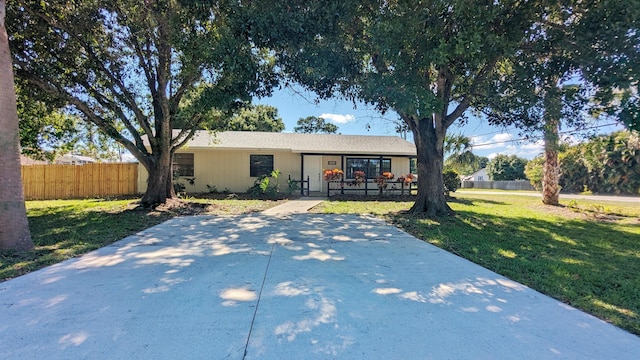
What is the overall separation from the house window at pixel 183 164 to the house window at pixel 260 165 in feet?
10.1

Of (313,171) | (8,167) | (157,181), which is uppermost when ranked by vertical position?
(313,171)

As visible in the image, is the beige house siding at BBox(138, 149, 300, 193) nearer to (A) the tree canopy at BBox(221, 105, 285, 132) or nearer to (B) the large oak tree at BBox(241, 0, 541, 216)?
(B) the large oak tree at BBox(241, 0, 541, 216)

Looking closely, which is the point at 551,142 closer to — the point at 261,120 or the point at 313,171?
the point at 313,171

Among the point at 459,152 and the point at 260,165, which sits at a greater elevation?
the point at 459,152

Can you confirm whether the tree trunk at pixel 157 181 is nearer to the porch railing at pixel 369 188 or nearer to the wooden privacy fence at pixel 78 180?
the wooden privacy fence at pixel 78 180

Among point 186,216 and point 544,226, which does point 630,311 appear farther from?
point 186,216

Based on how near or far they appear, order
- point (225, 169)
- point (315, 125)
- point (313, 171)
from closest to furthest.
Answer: point (225, 169), point (313, 171), point (315, 125)

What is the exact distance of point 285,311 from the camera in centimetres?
332

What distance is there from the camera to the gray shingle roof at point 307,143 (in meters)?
16.5

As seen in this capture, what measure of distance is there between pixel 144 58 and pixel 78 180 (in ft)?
31.4

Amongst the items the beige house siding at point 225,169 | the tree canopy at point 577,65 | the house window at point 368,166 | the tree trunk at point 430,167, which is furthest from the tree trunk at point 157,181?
the tree canopy at point 577,65

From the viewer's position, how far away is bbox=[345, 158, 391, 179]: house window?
17.9m

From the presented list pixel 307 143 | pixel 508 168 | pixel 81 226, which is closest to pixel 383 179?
pixel 307 143

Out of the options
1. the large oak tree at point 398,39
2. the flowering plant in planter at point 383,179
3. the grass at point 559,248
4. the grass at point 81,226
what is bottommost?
the grass at point 559,248
